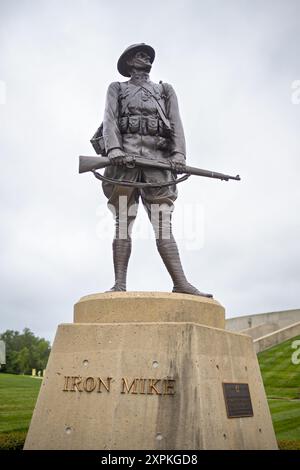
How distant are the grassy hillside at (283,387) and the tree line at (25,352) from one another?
36376mm

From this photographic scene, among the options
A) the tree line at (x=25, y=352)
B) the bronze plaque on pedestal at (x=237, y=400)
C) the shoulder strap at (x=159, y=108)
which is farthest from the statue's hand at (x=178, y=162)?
the tree line at (x=25, y=352)

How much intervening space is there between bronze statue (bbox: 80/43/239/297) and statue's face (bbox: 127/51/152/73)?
1 cm

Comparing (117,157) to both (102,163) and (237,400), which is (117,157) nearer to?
(102,163)

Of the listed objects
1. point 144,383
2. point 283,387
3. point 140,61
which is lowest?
point 144,383

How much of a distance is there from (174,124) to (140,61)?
3.56ft

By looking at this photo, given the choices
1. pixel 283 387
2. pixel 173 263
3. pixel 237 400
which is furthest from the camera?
pixel 283 387

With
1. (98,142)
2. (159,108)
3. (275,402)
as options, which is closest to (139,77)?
(159,108)

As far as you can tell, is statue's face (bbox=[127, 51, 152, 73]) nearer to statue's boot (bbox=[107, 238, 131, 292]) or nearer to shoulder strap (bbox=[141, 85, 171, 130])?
shoulder strap (bbox=[141, 85, 171, 130])

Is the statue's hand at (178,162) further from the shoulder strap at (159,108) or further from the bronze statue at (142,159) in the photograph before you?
the shoulder strap at (159,108)

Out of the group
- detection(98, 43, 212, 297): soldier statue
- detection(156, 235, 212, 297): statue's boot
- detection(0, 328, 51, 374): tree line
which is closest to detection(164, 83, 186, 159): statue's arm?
detection(98, 43, 212, 297): soldier statue

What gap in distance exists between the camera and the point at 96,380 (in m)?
5.14

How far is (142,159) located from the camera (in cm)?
654

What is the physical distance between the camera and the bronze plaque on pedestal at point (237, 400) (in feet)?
16.9

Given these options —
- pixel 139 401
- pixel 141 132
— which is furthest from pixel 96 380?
pixel 141 132
